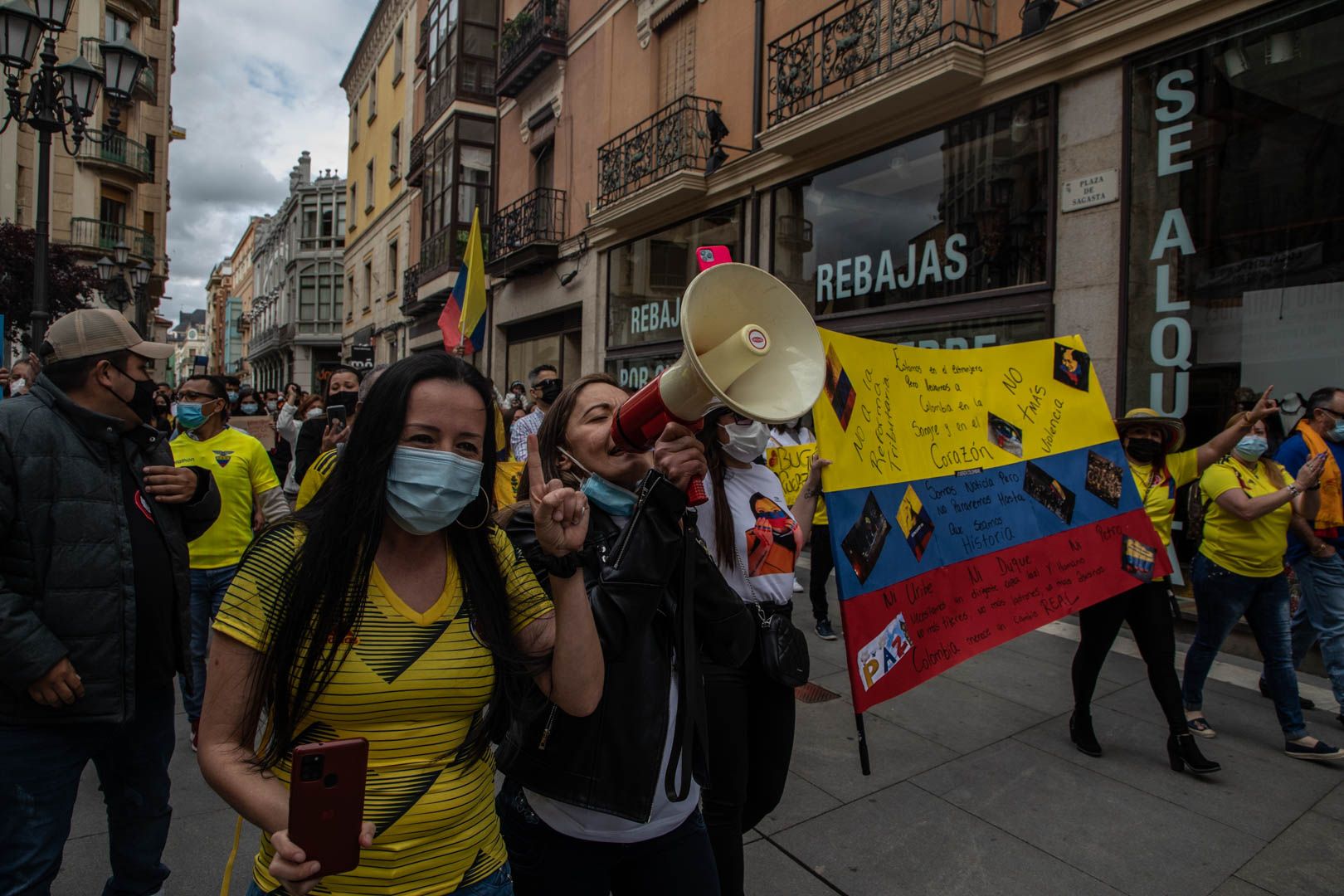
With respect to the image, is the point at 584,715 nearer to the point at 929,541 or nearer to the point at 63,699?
the point at 63,699

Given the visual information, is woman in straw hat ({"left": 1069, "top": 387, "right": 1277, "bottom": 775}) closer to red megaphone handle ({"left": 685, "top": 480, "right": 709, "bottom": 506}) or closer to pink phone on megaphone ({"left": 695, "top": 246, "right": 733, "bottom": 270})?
pink phone on megaphone ({"left": 695, "top": 246, "right": 733, "bottom": 270})

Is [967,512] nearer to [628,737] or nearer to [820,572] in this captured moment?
[628,737]

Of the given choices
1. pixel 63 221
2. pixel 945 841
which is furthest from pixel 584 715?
pixel 63 221

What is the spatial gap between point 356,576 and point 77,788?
5.48 feet

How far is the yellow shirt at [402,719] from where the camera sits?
1.44 meters

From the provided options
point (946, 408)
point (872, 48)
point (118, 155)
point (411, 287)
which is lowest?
point (946, 408)

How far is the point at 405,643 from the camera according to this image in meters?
1.50

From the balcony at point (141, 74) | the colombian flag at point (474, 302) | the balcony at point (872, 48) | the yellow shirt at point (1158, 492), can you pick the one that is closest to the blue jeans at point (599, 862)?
the yellow shirt at point (1158, 492)

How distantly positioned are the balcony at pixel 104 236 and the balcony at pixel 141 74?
202 inches

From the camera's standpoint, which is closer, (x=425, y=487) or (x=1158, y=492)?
(x=425, y=487)

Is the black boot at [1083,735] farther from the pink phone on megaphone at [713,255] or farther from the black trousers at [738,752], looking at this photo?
the pink phone on megaphone at [713,255]

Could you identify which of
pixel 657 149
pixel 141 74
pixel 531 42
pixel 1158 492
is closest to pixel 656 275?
pixel 657 149

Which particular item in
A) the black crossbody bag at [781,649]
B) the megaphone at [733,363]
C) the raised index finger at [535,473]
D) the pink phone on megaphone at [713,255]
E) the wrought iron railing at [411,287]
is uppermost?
the wrought iron railing at [411,287]

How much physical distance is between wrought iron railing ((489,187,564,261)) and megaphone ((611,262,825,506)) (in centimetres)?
1476
